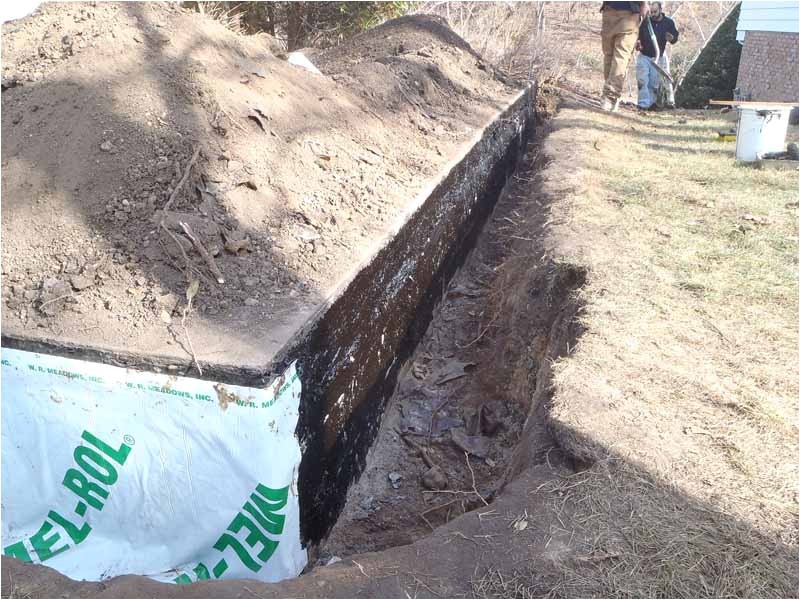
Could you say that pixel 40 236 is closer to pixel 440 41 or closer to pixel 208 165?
pixel 208 165

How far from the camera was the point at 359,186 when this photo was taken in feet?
14.1

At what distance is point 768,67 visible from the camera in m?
10.8

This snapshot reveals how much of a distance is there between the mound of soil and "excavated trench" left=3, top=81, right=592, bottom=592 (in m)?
0.21

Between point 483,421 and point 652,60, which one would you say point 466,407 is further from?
point 652,60

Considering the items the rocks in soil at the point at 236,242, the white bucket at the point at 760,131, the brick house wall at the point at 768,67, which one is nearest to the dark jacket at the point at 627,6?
the brick house wall at the point at 768,67

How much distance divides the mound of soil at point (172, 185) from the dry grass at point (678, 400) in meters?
1.27

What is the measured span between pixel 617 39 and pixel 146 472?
921cm

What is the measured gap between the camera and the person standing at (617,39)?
9.29 metres

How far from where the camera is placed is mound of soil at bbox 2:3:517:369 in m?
2.95

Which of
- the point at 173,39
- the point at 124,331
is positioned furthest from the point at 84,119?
the point at 124,331

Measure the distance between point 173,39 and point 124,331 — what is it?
91.7 inches

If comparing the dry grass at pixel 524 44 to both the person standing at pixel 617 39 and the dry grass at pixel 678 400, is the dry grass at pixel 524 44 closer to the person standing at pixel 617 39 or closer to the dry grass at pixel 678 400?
the person standing at pixel 617 39

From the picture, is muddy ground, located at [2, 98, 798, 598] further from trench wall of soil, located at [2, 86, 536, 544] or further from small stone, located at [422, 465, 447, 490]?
trench wall of soil, located at [2, 86, 536, 544]

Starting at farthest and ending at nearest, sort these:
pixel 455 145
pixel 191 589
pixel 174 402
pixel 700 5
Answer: pixel 700 5, pixel 455 145, pixel 174 402, pixel 191 589
